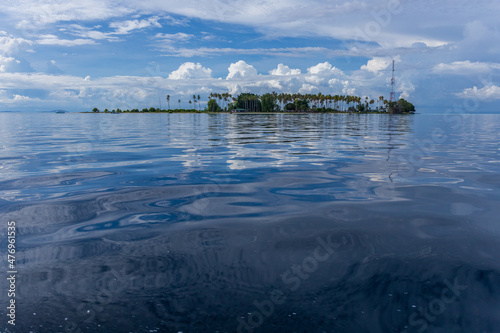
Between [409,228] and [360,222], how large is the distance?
2.91 feet

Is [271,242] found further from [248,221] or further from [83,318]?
[83,318]

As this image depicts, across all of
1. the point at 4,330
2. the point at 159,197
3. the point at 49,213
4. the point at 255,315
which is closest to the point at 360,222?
the point at 255,315

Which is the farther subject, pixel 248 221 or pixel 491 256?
pixel 248 221

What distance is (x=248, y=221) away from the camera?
672cm

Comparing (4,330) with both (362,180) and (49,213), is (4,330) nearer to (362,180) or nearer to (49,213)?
(49,213)

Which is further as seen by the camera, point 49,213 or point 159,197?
point 159,197

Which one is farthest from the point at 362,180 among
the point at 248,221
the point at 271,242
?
the point at 271,242

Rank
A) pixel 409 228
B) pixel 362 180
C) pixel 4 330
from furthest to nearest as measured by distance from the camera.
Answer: pixel 362 180 → pixel 409 228 → pixel 4 330

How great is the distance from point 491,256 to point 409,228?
4.68 feet

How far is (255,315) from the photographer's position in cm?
371

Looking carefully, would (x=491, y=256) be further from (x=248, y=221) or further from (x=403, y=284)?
(x=248, y=221)

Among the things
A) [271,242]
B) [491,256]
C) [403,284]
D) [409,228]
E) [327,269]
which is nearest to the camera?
[403,284]

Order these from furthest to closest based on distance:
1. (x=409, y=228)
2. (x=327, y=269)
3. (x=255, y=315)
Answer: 1. (x=409, y=228)
2. (x=327, y=269)
3. (x=255, y=315)

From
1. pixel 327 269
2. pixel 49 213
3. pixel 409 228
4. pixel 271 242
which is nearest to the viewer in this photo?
pixel 327 269
